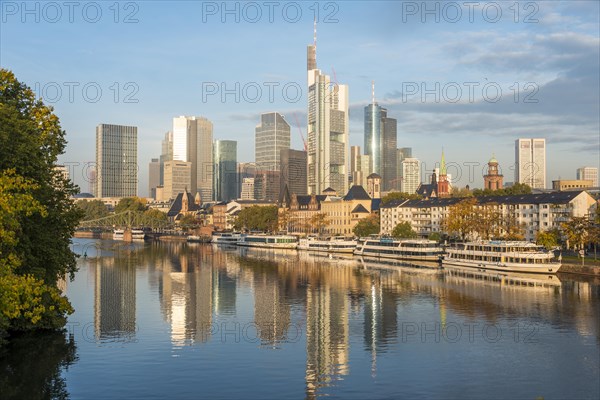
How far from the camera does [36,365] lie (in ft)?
148

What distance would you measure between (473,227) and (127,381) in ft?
365

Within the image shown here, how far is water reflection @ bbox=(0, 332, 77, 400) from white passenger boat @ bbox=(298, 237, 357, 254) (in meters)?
110

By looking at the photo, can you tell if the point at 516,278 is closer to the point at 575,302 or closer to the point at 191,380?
the point at 575,302

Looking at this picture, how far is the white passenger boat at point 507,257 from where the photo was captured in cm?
10131

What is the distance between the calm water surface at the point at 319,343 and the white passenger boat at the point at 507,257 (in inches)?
323

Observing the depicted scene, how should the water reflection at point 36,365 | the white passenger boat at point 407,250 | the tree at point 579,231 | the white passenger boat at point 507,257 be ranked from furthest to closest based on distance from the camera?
1. the white passenger boat at point 407,250
2. the tree at point 579,231
3. the white passenger boat at point 507,257
4. the water reflection at point 36,365

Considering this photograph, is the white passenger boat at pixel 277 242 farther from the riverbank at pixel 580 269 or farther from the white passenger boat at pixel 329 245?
the riverbank at pixel 580 269

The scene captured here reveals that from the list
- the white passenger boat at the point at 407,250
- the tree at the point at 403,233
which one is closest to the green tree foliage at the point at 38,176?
the white passenger boat at the point at 407,250

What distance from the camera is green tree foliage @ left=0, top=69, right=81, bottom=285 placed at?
44594mm

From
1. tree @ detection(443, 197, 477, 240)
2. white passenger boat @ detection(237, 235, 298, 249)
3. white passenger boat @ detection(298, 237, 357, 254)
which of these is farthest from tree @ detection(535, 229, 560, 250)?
white passenger boat @ detection(237, 235, 298, 249)

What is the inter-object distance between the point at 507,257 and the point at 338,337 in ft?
187

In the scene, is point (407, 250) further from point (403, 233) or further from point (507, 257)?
point (403, 233)

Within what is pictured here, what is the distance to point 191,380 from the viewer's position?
4272 centimetres

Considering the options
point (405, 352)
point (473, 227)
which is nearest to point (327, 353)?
point (405, 352)
